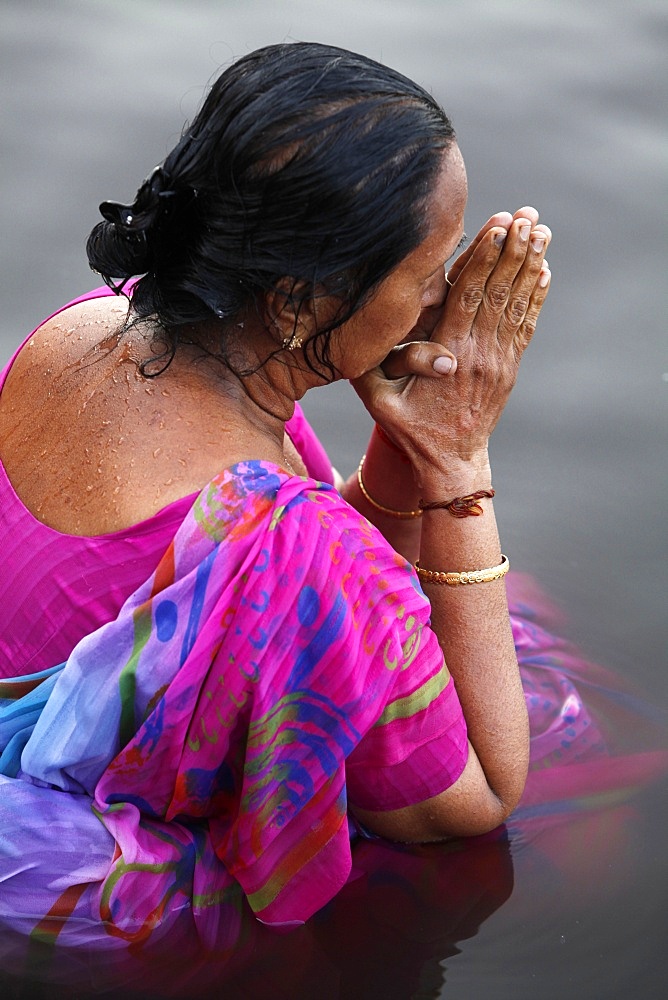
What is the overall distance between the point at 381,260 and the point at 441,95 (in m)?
2.43

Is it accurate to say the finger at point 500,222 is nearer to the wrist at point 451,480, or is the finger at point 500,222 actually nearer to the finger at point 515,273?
the finger at point 515,273

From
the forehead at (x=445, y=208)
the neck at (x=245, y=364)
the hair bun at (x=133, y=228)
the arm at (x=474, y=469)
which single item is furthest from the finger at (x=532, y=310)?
the hair bun at (x=133, y=228)

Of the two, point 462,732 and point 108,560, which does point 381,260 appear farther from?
point 462,732

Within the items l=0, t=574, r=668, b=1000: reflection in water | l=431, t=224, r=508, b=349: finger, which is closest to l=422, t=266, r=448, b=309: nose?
l=431, t=224, r=508, b=349: finger

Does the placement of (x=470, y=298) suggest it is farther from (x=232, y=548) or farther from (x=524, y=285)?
(x=232, y=548)

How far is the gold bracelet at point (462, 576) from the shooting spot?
166 centimetres

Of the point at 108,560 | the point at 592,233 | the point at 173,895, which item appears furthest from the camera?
the point at 592,233

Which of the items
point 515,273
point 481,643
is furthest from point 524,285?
point 481,643

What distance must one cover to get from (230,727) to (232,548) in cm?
21

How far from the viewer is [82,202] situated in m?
3.26

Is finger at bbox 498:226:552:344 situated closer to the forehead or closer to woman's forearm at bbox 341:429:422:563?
the forehead

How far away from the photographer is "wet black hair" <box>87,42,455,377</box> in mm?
1309

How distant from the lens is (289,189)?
51.6 inches

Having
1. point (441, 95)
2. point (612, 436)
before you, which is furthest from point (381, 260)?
point (441, 95)
